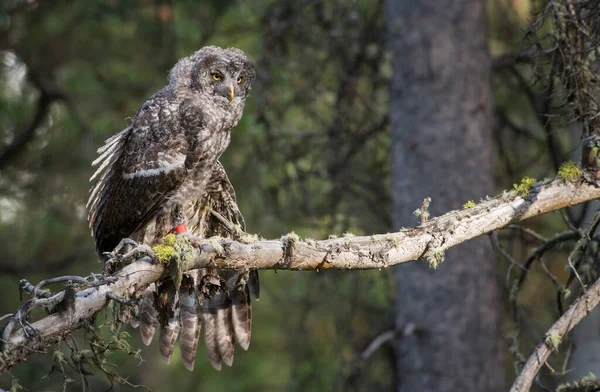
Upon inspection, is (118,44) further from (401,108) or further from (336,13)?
(401,108)

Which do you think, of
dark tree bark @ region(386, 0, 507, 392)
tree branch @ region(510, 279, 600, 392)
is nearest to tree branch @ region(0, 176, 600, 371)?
tree branch @ region(510, 279, 600, 392)

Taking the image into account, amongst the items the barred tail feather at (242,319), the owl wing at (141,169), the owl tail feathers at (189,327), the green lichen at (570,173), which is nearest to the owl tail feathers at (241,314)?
the barred tail feather at (242,319)

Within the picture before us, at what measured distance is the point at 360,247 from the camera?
3391 mm

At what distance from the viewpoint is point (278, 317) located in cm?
Answer: 1047

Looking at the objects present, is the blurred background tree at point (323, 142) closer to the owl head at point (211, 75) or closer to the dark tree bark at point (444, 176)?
the dark tree bark at point (444, 176)

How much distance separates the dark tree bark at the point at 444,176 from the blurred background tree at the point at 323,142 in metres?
0.02

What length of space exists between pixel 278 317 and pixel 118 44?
13.8ft

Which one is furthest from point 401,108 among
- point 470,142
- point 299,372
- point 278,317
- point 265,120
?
point 278,317

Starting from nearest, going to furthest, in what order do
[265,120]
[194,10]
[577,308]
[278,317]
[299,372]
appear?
1. [577,308]
2. [265,120]
3. [299,372]
4. [194,10]
5. [278,317]

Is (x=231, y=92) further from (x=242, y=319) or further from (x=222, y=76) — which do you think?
(x=242, y=319)

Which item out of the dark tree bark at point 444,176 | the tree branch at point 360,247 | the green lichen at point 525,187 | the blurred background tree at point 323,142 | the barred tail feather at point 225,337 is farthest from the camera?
the blurred background tree at point 323,142

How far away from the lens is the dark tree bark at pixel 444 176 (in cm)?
623

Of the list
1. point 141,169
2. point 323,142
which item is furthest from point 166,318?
point 323,142

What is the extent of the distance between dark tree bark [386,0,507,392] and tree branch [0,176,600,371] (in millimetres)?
2604
